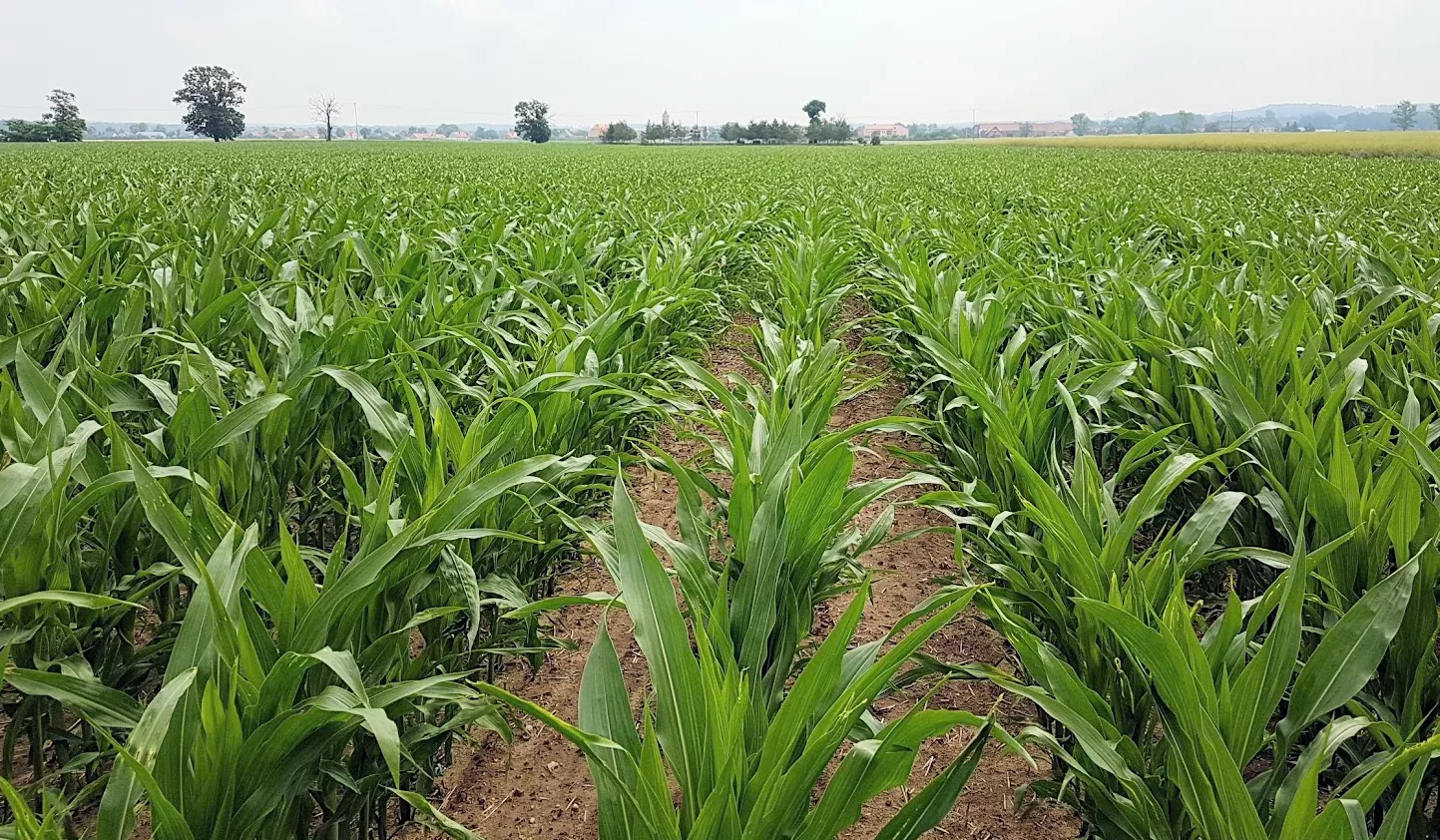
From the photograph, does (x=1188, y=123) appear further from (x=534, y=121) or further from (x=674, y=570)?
(x=674, y=570)

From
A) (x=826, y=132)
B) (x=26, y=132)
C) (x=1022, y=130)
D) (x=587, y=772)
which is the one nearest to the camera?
(x=587, y=772)

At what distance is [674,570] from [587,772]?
54 centimetres

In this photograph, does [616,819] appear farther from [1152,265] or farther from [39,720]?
[1152,265]

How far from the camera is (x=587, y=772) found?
193cm

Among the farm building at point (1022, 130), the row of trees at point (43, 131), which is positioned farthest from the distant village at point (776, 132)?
the row of trees at point (43, 131)

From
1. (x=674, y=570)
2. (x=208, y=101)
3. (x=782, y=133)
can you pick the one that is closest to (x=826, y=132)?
(x=782, y=133)

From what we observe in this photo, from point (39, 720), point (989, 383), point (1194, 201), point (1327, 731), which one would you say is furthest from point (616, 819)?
point (1194, 201)

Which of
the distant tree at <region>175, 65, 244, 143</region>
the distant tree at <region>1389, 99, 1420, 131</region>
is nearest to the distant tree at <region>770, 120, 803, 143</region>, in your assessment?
the distant tree at <region>175, 65, 244, 143</region>

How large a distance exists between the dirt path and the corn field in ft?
0.24

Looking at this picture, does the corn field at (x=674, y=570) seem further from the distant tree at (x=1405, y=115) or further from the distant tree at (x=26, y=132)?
the distant tree at (x=1405, y=115)

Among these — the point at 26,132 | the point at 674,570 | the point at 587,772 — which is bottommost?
the point at 587,772

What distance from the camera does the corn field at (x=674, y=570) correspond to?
112 centimetres

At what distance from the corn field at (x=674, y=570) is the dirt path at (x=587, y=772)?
0.24 feet

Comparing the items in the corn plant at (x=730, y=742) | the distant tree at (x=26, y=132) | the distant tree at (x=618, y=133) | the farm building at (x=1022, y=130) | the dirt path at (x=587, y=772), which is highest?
the farm building at (x=1022, y=130)
